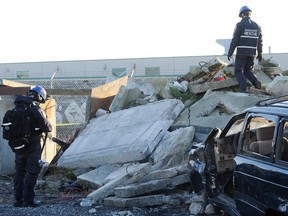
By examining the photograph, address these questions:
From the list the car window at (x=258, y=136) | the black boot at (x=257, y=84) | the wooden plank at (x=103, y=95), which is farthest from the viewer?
the wooden plank at (x=103, y=95)

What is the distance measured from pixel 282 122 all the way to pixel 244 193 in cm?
94

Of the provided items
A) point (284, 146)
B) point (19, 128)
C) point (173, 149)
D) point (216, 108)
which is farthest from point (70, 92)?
point (284, 146)

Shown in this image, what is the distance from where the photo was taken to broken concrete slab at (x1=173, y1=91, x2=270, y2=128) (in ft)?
31.2

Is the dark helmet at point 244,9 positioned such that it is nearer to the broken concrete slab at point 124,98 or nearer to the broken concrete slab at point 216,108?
the broken concrete slab at point 216,108

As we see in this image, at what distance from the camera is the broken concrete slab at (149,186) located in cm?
752

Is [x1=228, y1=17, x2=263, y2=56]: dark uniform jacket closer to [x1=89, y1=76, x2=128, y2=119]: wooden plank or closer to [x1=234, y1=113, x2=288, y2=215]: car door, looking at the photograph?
[x1=89, y1=76, x2=128, y2=119]: wooden plank

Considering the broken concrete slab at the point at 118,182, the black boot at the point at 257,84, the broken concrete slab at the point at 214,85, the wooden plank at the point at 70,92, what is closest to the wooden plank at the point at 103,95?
the wooden plank at the point at 70,92

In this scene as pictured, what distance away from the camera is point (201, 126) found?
9305mm

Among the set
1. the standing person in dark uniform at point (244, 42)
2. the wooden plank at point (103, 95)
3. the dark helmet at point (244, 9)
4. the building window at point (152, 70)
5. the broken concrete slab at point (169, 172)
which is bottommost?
the broken concrete slab at point (169, 172)

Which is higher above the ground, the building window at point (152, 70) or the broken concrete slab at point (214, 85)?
the broken concrete slab at point (214, 85)

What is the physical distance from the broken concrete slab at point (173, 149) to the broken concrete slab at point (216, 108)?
0.58m

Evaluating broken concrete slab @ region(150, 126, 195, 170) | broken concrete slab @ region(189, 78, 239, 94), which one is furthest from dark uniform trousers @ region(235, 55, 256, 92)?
broken concrete slab @ region(150, 126, 195, 170)

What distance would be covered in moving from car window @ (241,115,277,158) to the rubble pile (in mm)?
1554

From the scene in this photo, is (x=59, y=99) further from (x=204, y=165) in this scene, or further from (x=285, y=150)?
(x=285, y=150)
